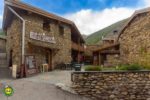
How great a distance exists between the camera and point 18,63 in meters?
20.2

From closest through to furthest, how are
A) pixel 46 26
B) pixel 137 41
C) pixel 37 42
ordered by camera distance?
pixel 137 41
pixel 37 42
pixel 46 26

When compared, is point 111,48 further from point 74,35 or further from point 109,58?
point 74,35

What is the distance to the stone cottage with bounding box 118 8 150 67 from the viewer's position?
1947 centimetres

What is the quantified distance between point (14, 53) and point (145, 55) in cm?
1019

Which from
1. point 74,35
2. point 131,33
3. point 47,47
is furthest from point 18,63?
point 74,35

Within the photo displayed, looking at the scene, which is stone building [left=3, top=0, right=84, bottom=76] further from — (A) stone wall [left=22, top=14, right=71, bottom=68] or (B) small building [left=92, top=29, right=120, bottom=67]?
(B) small building [left=92, top=29, right=120, bottom=67]

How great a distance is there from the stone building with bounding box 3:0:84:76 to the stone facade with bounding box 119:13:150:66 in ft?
18.5

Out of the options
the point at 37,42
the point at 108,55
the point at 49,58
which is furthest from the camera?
the point at 108,55

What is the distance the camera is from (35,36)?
21.2 metres

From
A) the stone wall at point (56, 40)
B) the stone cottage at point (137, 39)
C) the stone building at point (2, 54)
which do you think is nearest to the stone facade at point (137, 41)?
the stone cottage at point (137, 39)

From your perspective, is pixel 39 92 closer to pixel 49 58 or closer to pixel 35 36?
pixel 35 36

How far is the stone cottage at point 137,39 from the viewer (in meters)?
19.5

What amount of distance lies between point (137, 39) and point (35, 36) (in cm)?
808

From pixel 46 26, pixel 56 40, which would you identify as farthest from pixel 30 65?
pixel 56 40
